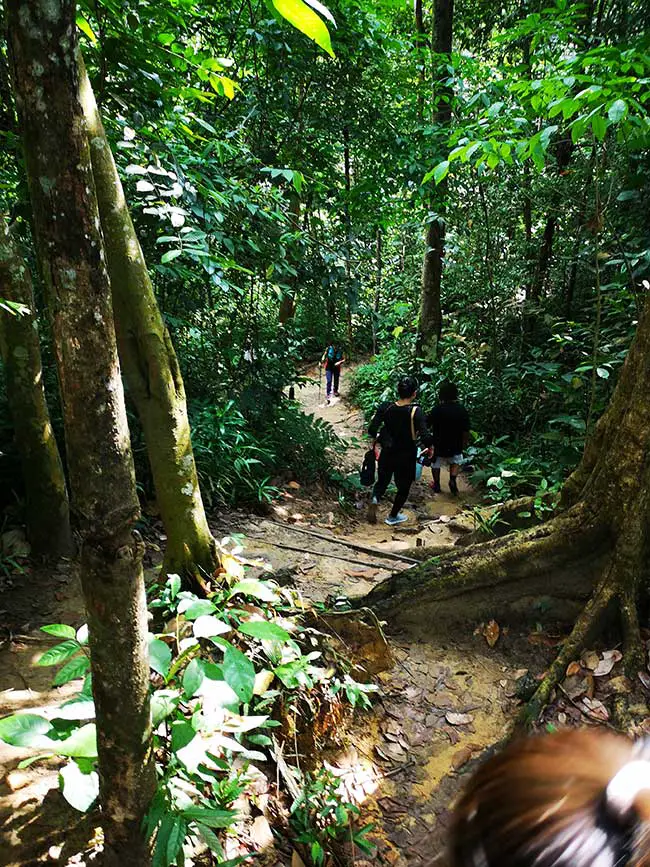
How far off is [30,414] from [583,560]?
454 centimetres

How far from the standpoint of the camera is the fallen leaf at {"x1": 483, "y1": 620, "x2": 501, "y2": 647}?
13.3 ft

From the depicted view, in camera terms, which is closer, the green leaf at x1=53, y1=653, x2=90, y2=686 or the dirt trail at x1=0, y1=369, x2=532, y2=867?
the green leaf at x1=53, y1=653, x2=90, y2=686

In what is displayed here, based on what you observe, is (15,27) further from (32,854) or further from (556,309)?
(556,309)

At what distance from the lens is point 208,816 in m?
1.89

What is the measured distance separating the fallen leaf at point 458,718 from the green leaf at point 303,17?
3.74 metres

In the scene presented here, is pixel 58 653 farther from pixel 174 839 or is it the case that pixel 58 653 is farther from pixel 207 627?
pixel 174 839

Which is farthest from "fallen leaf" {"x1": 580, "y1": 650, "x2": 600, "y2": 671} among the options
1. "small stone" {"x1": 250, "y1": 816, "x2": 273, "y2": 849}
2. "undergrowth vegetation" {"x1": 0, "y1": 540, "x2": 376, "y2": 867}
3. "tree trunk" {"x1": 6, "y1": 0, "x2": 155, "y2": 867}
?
"tree trunk" {"x1": 6, "y1": 0, "x2": 155, "y2": 867}

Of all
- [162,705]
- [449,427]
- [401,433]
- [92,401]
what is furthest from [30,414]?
[449,427]

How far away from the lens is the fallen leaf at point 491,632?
405 cm

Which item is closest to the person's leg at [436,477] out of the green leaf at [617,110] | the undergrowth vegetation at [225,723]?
the undergrowth vegetation at [225,723]

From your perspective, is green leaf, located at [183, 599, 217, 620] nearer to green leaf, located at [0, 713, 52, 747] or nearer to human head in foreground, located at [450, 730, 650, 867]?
green leaf, located at [0, 713, 52, 747]

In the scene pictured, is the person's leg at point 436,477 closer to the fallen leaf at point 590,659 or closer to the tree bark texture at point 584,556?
the tree bark texture at point 584,556

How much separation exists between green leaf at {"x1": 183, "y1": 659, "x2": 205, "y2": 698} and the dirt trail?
0.94 m

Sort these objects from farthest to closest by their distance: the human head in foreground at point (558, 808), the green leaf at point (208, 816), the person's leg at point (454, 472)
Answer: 1. the person's leg at point (454, 472)
2. the green leaf at point (208, 816)
3. the human head in foreground at point (558, 808)
